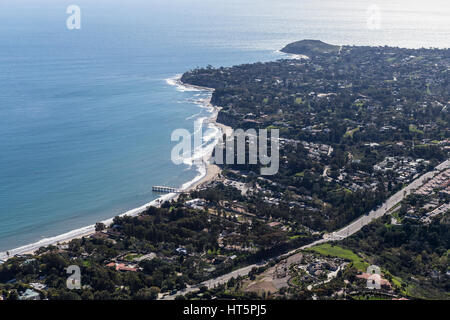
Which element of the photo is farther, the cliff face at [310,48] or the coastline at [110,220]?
the cliff face at [310,48]

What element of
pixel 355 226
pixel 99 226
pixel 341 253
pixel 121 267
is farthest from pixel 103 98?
pixel 341 253

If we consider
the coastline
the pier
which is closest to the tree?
the coastline

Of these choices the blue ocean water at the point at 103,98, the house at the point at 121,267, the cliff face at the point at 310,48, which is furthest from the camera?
the cliff face at the point at 310,48

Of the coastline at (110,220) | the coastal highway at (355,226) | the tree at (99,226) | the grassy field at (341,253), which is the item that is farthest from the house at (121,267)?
the grassy field at (341,253)

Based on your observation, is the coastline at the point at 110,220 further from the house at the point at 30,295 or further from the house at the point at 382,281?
the house at the point at 382,281
